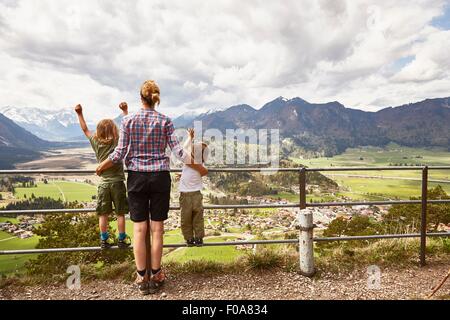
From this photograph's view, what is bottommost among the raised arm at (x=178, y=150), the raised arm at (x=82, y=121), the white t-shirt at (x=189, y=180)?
the white t-shirt at (x=189, y=180)

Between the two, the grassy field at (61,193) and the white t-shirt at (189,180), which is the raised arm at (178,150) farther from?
the grassy field at (61,193)

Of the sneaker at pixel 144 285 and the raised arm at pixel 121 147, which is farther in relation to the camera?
the sneaker at pixel 144 285

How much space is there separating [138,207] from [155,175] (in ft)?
1.42

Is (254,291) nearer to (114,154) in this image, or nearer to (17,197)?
(114,154)

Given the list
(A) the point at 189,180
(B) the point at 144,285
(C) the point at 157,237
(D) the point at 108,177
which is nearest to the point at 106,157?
(D) the point at 108,177

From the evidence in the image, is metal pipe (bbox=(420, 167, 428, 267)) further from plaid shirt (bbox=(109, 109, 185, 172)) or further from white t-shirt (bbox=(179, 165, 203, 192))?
plaid shirt (bbox=(109, 109, 185, 172))

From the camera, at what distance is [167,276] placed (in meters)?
4.21

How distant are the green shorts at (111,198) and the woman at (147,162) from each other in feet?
1.23

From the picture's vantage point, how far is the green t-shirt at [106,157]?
3750mm

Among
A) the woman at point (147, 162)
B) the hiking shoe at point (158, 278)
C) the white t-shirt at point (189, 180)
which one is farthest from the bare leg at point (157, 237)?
the white t-shirt at point (189, 180)

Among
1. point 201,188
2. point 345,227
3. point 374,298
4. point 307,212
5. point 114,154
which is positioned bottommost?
point 345,227

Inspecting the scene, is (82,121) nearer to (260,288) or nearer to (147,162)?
(147,162)
